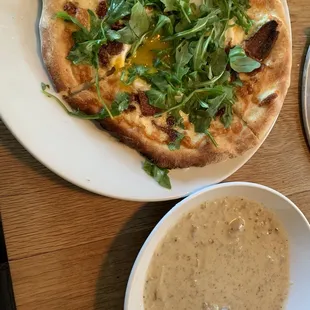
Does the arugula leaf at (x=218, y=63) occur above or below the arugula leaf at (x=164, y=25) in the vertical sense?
below

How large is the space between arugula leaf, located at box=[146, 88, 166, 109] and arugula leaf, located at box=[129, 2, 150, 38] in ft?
0.57

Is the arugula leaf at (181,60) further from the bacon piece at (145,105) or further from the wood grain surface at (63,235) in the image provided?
the wood grain surface at (63,235)

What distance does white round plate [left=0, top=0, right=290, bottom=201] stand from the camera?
1.32 meters

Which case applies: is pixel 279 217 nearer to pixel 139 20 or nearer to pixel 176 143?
pixel 176 143

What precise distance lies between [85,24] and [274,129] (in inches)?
32.2

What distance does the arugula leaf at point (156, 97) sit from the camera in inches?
58.3

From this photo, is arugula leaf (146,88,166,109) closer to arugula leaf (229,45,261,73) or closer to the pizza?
the pizza

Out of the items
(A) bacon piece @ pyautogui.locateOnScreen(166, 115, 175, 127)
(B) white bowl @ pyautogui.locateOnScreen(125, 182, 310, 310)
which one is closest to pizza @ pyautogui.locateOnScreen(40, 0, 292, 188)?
(A) bacon piece @ pyautogui.locateOnScreen(166, 115, 175, 127)

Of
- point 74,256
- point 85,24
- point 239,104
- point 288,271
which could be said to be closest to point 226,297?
point 288,271

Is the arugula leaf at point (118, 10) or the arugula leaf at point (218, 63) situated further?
the arugula leaf at point (218, 63)

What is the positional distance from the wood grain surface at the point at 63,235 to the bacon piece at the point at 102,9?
1.46 feet

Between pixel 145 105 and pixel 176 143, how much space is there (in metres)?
0.16

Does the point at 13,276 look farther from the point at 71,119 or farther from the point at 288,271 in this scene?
the point at 288,271

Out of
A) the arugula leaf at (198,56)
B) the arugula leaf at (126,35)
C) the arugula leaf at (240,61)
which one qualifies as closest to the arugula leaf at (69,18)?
the arugula leaf at (126,35)
